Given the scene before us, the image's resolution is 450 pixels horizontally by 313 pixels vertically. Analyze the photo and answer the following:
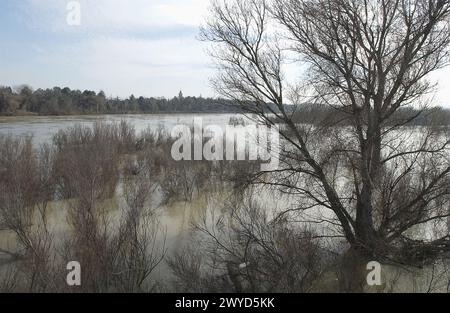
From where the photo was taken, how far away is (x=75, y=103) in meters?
67.2

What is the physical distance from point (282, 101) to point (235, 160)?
1022 cm

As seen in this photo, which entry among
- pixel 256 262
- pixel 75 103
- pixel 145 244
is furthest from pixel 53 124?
pixel 256 262

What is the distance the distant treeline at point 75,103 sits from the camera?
2372 inches

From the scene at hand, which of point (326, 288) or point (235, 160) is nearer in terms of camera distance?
point (326, 288)

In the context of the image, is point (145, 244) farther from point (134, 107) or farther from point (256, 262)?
point (134, 107)

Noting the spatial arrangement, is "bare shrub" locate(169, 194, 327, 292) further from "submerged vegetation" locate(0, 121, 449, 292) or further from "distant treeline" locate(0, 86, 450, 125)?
"distant treeline" locate(0, 86, 450, 125)

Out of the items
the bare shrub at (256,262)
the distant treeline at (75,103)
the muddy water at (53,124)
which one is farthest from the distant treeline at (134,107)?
the bare shrub at (256,262)

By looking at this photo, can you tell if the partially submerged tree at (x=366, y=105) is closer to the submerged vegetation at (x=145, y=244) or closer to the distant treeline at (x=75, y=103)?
the submerged vegetation at (x=145, y=244)

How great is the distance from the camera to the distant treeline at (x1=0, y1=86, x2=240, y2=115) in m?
60.2

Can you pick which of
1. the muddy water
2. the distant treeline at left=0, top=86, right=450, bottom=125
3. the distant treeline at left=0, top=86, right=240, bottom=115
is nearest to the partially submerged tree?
the distant treeline at left=0, top=86, right=450, bottom=125

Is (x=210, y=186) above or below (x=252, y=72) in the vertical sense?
below

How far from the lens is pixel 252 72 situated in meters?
13.7
